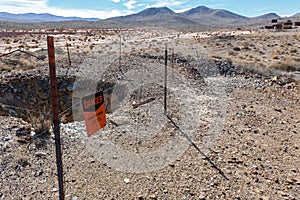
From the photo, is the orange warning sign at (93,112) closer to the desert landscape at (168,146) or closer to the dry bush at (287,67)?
the desert landscape at (168,146)

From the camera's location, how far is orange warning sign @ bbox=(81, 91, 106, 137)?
10.1ft

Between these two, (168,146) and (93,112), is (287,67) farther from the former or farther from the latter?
(93,112)

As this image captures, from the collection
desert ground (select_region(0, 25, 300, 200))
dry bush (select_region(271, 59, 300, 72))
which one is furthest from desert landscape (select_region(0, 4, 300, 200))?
dry bush (select_region(271, 59, 300, 72))

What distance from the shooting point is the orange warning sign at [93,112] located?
3.08 metres

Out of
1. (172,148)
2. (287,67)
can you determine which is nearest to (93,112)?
(172,148)

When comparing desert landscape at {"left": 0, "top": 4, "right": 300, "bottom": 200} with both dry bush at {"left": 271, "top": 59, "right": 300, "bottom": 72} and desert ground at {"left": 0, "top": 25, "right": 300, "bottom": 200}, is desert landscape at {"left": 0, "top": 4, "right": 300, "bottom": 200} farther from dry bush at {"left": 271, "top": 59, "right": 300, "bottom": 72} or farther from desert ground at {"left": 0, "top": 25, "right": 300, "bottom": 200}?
dry bush at {"left": 271, "top": 59, "right": 300, "bottom": 72}

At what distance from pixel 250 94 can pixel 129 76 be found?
532 centimetres

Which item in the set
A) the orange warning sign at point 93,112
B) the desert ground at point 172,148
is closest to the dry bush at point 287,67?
the desert ground at point 172,148

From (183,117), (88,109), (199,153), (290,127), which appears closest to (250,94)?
(290,127)

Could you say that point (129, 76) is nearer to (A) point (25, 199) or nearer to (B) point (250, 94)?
(B) point (250, 94)

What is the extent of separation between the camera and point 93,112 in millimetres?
3242

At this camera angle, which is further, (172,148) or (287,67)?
(287,67)

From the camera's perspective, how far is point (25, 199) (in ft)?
12.7

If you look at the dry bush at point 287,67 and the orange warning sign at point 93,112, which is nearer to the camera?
the orange warning sign at point 93,112
